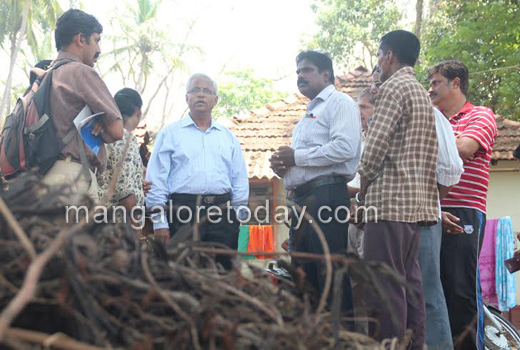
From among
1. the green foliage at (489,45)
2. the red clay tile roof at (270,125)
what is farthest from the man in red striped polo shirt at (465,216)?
the red clay tile roof at (270,125)

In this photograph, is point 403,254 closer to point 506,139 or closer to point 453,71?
point 453,71

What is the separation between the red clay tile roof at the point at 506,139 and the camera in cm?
1101

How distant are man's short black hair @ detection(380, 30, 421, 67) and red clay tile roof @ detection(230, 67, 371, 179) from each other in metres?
7.41

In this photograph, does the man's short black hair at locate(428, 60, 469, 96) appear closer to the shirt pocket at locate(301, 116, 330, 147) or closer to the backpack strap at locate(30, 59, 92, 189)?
the shirt pocket at locate(301, 116, 330, 147)

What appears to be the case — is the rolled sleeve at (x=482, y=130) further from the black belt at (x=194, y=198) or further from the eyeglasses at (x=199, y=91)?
the eyeglasses at (x=199, y=91)

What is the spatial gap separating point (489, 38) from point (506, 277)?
4.60 m

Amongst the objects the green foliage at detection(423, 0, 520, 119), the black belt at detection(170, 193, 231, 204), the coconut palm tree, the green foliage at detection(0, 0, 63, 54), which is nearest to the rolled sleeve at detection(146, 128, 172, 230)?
the black belt at detection(170, 193, 231, 204)

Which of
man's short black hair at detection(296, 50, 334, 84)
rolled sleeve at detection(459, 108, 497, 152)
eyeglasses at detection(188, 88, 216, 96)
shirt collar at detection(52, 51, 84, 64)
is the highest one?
man's short black hair at detection(296, 50, 334, 84)

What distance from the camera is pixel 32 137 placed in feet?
9.34

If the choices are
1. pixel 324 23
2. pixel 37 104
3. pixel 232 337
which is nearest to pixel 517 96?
pixel 37 104

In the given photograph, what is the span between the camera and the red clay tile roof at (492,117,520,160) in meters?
11.0

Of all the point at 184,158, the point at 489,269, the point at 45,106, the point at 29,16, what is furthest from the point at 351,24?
the point at 45,106

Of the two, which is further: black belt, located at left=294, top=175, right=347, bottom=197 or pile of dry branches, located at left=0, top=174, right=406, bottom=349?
black belt, located at left=294, top=175, right=347, bottom=197

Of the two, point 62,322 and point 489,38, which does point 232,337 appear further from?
point 489,38
